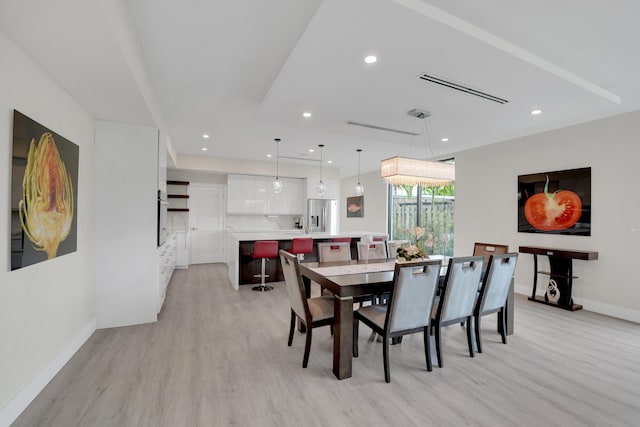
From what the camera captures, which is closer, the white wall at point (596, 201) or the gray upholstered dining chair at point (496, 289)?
the gray upholstered dining chair at point (496, 289)

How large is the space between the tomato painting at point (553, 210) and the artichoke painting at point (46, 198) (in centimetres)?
590

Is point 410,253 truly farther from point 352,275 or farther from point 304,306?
point 304,306

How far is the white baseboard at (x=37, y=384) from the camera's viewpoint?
5.77ft

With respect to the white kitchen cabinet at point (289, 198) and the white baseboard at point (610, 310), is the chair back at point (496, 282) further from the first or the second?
the white kitchen cabinet at point (289, 198)

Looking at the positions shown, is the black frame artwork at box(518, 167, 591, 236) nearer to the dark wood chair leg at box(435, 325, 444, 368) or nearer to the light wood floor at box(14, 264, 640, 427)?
the light wood floor at box(14, 264, 640, 427)

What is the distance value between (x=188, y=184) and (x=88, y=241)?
4.46m

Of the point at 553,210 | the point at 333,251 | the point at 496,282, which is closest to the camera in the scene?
the point at 496,282

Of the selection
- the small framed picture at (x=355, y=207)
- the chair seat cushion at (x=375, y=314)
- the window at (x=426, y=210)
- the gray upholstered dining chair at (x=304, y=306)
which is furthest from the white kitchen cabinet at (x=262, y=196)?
the chair seat cushion at (x=375, y=314)

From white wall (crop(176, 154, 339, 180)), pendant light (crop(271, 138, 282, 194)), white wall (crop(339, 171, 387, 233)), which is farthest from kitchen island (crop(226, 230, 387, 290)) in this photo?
white wall (crop(339, 171, 387, 233))

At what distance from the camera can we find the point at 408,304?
2.30m

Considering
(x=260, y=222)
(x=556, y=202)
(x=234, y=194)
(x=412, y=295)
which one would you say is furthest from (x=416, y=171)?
(x=260, y=222)

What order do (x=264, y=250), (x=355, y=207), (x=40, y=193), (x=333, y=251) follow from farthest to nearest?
(x=355, y=207) → (x=264, y=250) → (x=333, y=251) → (x=40, y=193)

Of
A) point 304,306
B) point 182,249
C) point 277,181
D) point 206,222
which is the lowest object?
point 182,249

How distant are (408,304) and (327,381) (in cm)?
87
